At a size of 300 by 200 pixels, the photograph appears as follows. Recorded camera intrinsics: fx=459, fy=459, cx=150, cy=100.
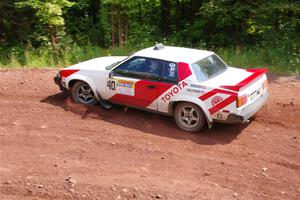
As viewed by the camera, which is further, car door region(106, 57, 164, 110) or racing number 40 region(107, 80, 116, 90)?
racing number 40 region(107, 80, 116, 90)

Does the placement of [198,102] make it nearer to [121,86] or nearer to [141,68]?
[141,68]

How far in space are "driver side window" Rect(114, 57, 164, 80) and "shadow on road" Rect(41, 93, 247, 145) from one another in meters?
0.95

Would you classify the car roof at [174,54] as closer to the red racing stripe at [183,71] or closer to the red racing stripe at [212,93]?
the red racing stripe at [183,71]

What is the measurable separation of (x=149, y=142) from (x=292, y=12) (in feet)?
31.9

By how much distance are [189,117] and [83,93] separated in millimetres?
2649

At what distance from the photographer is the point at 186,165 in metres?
8.05

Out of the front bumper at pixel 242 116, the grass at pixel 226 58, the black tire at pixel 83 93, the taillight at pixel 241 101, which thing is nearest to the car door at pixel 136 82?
the black tire at pixel 83 93

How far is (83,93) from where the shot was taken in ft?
34.3

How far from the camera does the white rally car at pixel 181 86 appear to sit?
8790mm

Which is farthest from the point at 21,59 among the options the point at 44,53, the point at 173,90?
the point at 173,90

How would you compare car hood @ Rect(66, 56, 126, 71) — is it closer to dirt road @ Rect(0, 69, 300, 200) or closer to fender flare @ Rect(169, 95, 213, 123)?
dirt road @ Rect(0, 69, 300, 200)

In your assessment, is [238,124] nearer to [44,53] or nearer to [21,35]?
[44,53]

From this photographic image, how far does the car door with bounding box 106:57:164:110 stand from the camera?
9.41m

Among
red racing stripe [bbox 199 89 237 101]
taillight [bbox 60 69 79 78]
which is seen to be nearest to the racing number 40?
taillight [bbox 60 69 79 78]
